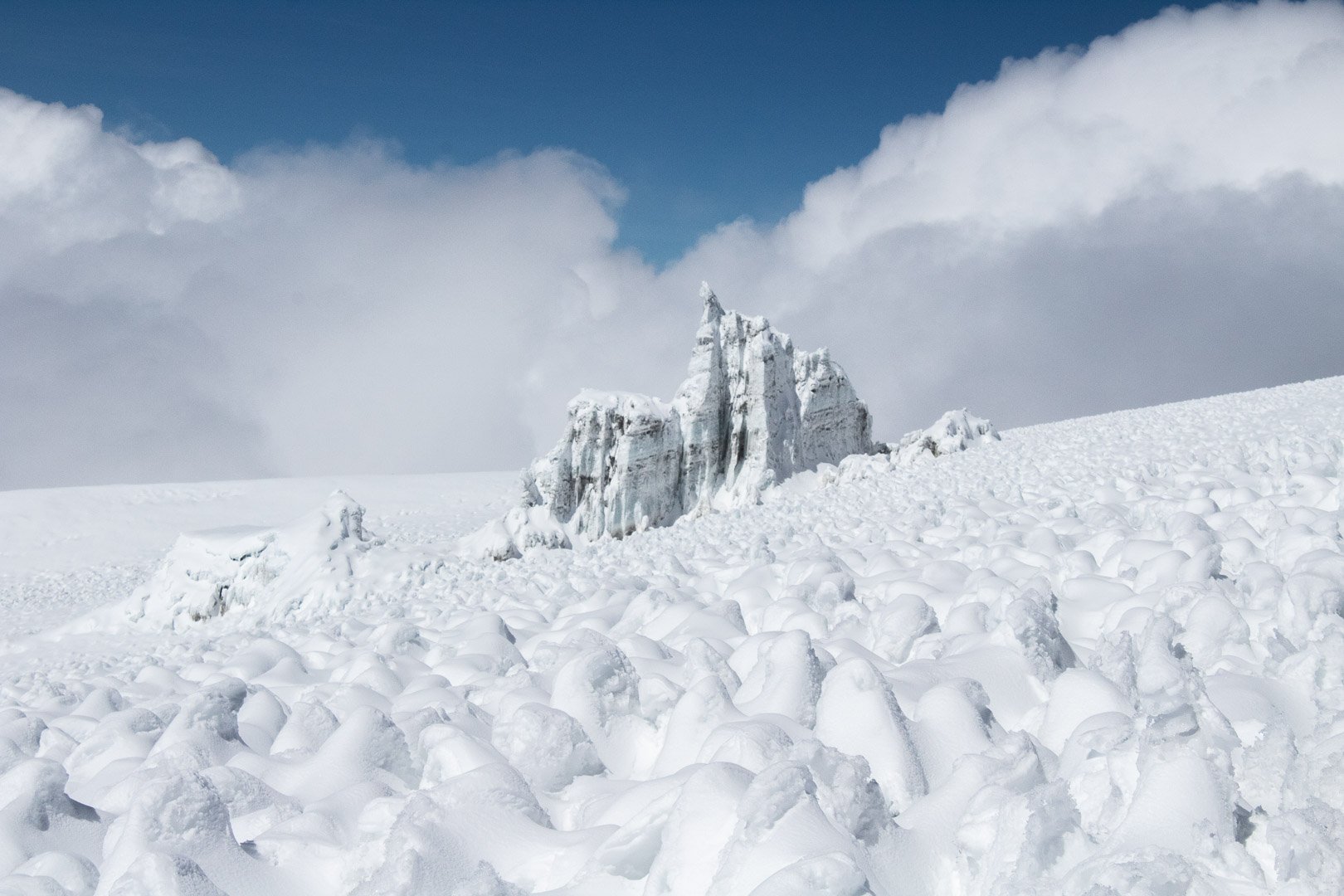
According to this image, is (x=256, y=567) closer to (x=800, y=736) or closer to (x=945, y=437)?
(x=800, y=736)

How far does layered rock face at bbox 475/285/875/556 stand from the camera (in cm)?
1833

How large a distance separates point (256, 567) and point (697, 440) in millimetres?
8994

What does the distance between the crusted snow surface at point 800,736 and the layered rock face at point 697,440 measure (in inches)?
438

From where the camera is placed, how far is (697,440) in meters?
19.1

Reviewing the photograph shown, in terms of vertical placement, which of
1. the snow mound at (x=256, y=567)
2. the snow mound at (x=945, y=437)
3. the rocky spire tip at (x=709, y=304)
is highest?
the rocky spire tip at (x=709, y=304)

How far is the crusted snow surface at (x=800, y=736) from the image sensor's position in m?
2.59

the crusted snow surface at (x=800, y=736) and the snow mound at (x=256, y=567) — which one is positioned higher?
the snow mound at (x=256, y=567)

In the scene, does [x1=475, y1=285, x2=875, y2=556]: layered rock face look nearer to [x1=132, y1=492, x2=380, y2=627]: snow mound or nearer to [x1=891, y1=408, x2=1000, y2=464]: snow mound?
[x1=891, y1=408, x2=1000, y2=464]: snow mound

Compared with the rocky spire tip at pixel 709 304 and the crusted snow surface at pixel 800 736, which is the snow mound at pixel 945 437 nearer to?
the rocky spire tip at pixel 709 304

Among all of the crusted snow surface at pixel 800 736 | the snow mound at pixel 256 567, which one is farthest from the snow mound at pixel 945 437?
the crusted snow surface at pixel 800 736

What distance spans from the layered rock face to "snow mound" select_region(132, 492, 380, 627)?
14.1 ft

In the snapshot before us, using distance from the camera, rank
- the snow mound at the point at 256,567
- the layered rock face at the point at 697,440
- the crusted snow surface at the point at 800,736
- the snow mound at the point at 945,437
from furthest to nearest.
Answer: the snow mound at the point at 945,437
the layered rock face at the point at 697,440
the snow mound at the point at 256,567
the crusted snow surface at the point at 800,736

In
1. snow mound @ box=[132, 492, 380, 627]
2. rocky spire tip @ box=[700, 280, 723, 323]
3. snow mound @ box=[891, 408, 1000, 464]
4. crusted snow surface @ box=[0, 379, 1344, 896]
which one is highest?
rocky spire tip @ box=[700, 280, 723, 323]

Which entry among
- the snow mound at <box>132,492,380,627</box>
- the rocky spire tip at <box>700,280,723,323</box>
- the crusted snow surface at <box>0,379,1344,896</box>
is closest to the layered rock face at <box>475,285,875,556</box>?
the rocky spire tip at <box>700,280,723,323</box>
